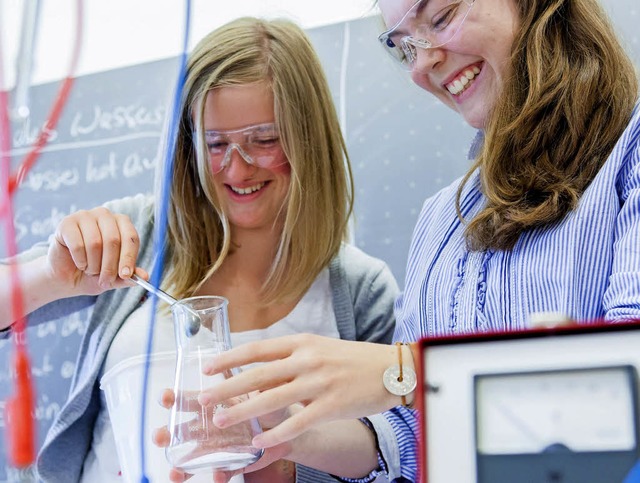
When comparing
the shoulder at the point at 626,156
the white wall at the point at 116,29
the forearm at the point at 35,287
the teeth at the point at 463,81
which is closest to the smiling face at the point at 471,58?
the teeth at the point at 463,81

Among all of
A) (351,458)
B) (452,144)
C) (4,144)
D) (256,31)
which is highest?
(256,31)

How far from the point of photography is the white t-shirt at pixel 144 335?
1.16 m

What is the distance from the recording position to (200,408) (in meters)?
0.71

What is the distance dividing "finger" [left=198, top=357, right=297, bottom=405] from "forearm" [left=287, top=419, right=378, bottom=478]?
0.32 m

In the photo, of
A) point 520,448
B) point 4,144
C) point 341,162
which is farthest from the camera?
point 341,162

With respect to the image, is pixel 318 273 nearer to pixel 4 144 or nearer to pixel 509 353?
pixel 4 144

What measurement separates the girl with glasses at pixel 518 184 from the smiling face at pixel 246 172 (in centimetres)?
25

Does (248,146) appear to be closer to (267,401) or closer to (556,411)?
(267,401)

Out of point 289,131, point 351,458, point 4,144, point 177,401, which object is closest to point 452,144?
point 289,131

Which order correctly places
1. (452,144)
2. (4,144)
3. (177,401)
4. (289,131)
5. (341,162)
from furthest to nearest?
(452,144), (341,162), (289,131), (177,401), (4,144)

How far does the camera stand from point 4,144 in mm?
578

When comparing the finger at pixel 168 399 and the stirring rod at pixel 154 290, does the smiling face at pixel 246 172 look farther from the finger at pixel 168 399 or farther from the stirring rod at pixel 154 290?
the finger at pixel 168 399

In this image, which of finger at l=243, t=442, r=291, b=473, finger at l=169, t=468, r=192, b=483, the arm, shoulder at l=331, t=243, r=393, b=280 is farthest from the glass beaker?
shoulder at l=331, t=243, r=393, b=280

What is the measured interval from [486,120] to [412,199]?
51cm
